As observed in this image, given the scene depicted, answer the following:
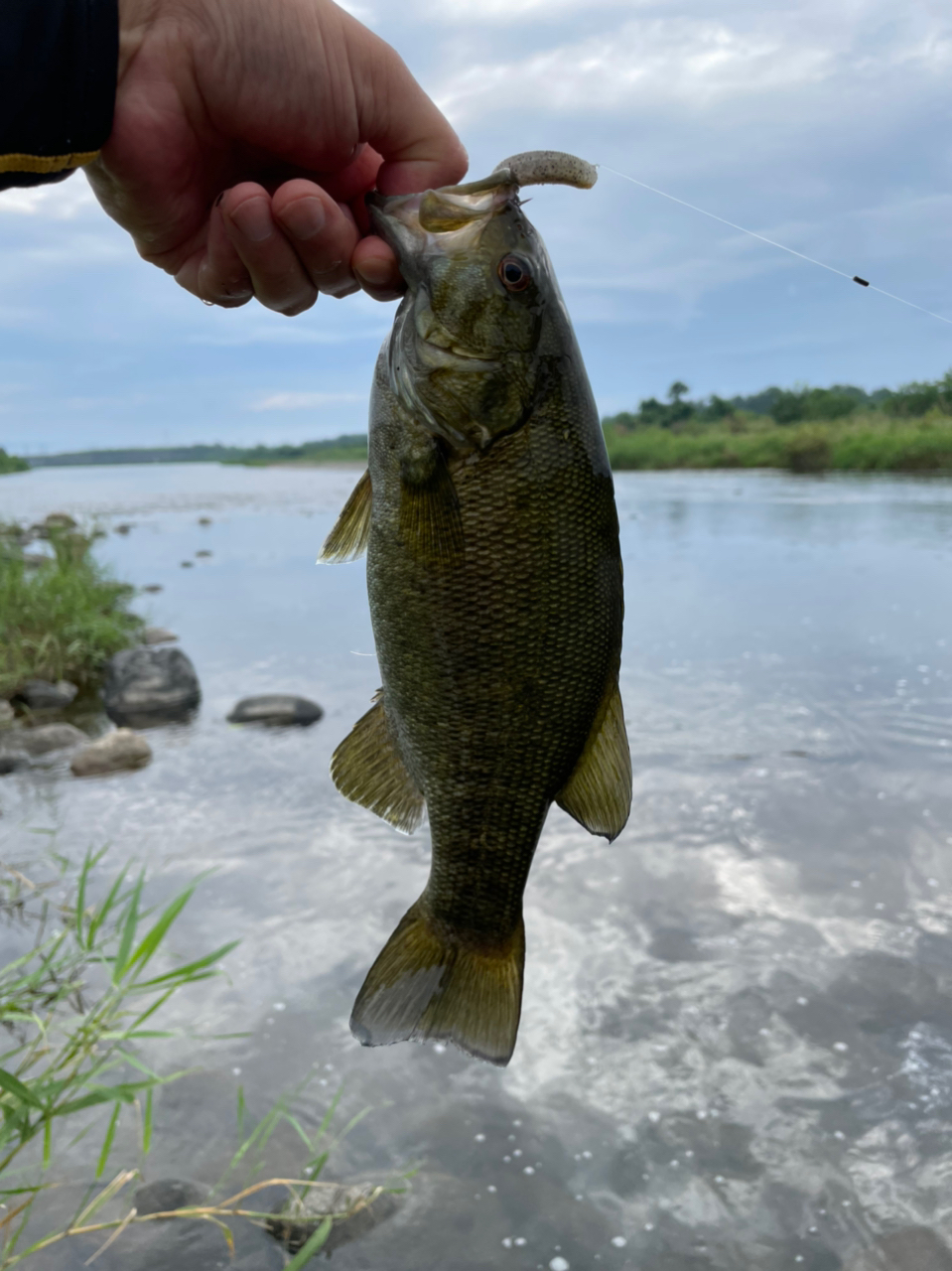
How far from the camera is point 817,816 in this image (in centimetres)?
856

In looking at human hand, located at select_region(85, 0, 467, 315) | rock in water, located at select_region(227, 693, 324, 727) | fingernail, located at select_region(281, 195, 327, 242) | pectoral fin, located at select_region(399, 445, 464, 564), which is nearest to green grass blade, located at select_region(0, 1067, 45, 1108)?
pectoral fin, located at select_region(399, 445, 464, 564)

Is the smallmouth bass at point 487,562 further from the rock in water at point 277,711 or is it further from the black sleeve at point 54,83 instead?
the rock in water at point 277,711

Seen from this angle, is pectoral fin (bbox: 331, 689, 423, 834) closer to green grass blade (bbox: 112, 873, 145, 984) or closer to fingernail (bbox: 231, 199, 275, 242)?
fingernail (bbox: 231, 199, 275, 242)

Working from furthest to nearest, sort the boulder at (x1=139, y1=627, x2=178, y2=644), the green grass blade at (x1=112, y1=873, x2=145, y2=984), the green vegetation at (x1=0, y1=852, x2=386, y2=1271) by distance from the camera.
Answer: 1. the boulder at (x1=139, y1=627, x2=178, y2=644)
2. the green grass blade at (x1=112, y1=873, x2=145, y2=984)
3. the green vegetation at (x1=0, y1=852, x2=386, y2=1271)

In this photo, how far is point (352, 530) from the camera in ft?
6.89

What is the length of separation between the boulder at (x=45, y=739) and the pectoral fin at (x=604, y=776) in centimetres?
932

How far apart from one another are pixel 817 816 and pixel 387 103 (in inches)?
299

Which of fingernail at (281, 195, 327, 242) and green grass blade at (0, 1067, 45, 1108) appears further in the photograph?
green grass blade at (0, 1067, 45, 1108)

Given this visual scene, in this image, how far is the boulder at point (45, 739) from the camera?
10.0 m

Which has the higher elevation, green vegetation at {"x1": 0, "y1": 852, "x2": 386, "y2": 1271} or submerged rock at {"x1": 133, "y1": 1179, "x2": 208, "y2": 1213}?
green vegetation at {"x1": 0, "y1": 852, "x2": 386, "y2": 1271}

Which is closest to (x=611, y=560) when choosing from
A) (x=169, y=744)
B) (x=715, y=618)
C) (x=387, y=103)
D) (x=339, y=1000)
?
(x=387, y=103)

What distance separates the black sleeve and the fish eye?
1064 millimetres

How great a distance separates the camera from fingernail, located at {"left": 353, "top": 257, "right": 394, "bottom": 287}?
6.96 ft

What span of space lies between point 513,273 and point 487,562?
1.94ft
